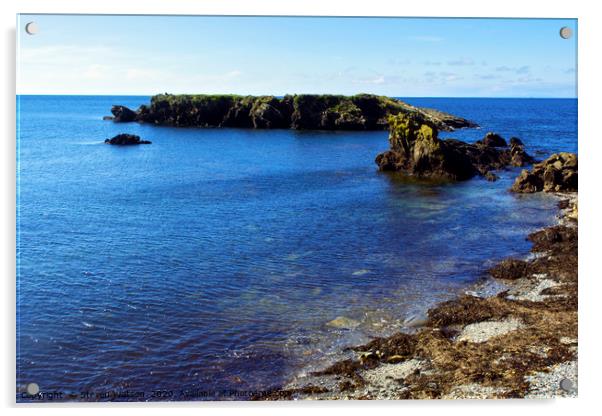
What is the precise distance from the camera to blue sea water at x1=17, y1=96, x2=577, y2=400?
16.3m

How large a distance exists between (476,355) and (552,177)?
2405 centimetres

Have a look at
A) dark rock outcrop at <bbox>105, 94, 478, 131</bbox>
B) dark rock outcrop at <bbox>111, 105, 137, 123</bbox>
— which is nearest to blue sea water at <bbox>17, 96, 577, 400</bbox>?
dark rock outcrop at <bbox>105, 94, 478, 131</bbox>

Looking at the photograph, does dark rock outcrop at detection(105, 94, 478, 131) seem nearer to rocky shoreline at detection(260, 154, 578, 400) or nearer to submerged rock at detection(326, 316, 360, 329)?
rocky shoreline at detection(260, 154, 578, 400)

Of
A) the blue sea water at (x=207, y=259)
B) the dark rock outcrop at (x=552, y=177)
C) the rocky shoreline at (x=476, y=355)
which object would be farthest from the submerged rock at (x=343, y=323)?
the dark rock outcrop at (x=552, y=177)

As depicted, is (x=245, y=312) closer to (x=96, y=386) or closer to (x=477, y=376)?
(x=96, y=386)

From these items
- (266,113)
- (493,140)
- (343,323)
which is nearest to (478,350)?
(343,323)

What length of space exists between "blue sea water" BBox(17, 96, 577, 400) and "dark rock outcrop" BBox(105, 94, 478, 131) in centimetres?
1518

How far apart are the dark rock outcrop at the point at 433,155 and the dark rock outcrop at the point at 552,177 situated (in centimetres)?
452

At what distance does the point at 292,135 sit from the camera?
55750 millimetres

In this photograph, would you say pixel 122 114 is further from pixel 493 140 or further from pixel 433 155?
pixel 493 140

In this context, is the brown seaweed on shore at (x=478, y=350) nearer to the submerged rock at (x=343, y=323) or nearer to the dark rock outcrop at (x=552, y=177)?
the submerged rock at (x=343, y=323)

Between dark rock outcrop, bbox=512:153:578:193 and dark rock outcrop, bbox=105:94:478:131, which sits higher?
dark rock outcrop, bbox=105:94:478:131

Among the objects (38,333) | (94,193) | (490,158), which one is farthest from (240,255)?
(490,158)

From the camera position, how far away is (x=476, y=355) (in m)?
16.2
